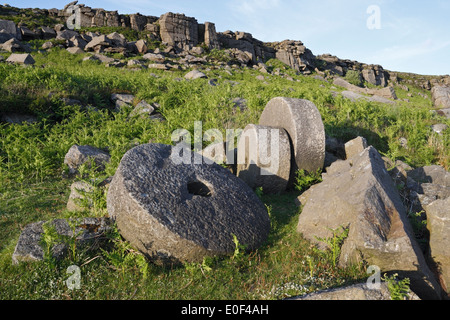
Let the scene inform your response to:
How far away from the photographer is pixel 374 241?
13.0 ft

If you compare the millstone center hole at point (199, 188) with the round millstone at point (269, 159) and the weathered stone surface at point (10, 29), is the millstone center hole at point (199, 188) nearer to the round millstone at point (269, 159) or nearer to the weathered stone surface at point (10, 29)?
the round millstone at point (269, 159)

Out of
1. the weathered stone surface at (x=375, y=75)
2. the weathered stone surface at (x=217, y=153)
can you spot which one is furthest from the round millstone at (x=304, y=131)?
the weathered stone surface at (x=375, y=75)

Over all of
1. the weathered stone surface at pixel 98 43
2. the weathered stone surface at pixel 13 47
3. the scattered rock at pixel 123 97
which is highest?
the weathered stone surface at pixel 98 43

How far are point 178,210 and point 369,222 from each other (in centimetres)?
255

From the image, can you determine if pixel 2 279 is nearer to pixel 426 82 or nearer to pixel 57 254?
pixel 57 254

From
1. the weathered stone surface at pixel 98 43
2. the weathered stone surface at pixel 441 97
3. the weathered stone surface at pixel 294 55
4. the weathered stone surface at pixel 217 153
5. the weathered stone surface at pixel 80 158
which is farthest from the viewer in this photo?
the weathered stone surface at pixel 294 55

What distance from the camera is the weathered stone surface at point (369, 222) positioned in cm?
379

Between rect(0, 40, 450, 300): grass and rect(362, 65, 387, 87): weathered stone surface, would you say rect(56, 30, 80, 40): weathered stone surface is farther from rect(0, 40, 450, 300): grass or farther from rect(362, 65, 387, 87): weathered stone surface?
rect(362, 65, 387, 87): weathered stone surface

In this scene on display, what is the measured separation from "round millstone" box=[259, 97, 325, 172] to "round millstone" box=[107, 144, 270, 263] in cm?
201

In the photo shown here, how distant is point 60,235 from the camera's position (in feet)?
13.5

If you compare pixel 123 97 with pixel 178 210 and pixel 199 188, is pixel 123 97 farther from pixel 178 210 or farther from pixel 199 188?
pixel 178 210

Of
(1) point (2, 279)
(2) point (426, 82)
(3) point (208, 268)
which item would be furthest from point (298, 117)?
(2) point (426, 82)

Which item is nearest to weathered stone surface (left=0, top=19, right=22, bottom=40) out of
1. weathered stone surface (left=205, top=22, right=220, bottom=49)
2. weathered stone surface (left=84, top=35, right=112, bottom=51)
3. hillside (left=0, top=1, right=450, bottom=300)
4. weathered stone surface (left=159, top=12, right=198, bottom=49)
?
hillside (left=0, top=1, right=450, bottom=300)

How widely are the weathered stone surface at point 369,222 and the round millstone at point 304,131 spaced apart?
3.83ft
